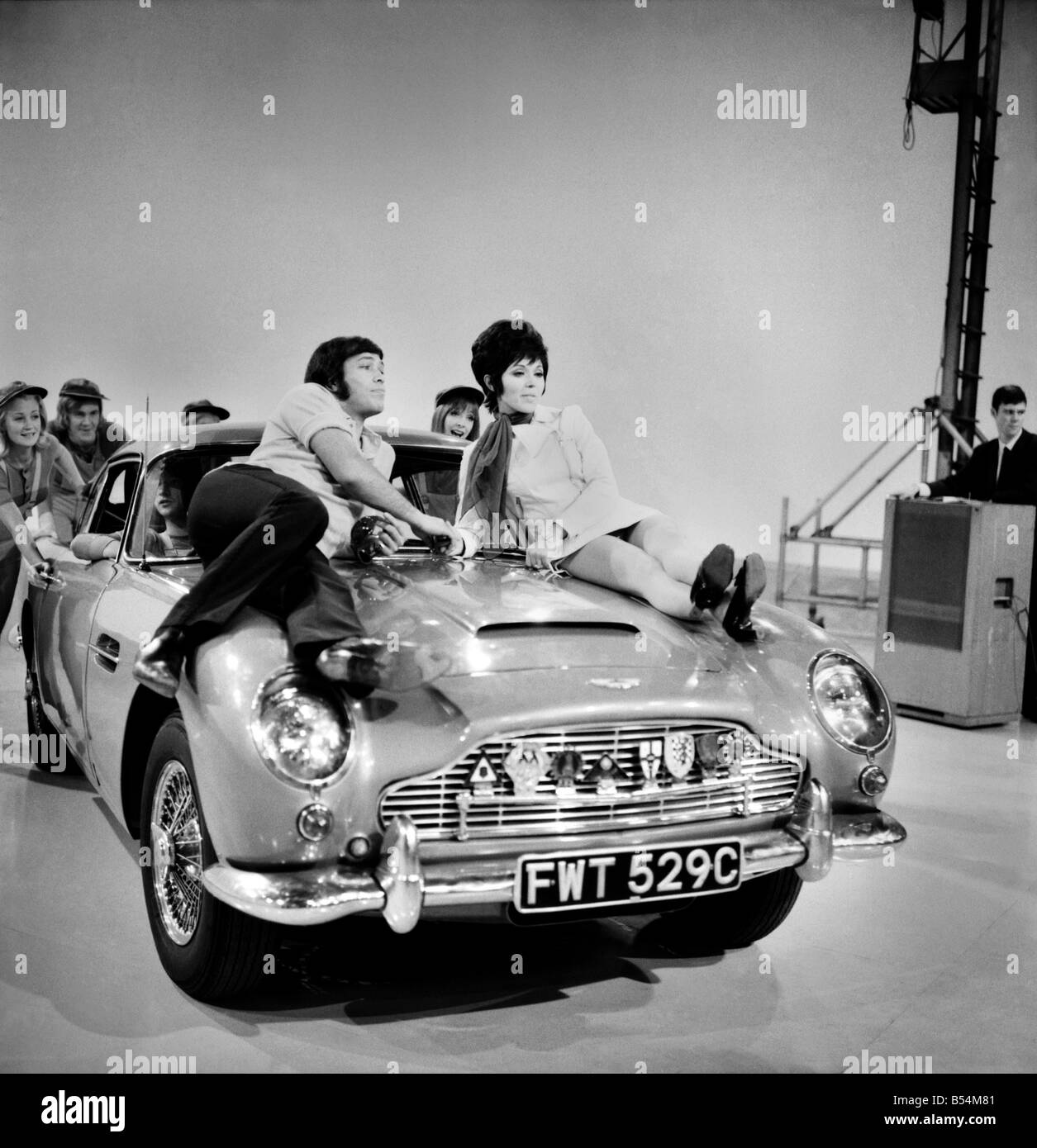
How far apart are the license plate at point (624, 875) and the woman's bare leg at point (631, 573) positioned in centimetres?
64

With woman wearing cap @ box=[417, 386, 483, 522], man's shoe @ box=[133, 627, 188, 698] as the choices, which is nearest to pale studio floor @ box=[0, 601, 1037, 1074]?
man's shoe @ box=[133, 627, 188, 698]

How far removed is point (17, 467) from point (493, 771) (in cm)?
340

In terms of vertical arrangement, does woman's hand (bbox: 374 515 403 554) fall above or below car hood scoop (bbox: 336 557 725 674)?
above

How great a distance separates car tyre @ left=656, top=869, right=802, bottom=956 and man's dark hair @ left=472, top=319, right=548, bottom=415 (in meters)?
1.42

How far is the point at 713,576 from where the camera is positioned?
257 cm

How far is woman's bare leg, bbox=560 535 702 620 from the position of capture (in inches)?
103

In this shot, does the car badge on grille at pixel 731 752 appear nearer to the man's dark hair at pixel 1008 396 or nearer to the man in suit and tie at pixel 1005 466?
the man in suit and tie at pixel 1005 466

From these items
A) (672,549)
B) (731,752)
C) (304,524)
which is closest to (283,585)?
(304,524)

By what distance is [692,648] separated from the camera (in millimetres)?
2422

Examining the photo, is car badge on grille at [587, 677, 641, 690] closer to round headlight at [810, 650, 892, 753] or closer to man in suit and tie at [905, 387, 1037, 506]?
round headlight at [810, 650, 892, 753]

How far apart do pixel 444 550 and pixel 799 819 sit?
117 cm

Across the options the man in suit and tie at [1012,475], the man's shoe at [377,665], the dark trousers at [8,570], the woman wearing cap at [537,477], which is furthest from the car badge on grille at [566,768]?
the man in suit and tie at [1012,475]

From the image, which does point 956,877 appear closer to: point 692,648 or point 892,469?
point 692,648

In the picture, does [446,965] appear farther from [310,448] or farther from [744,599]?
[310,448]
